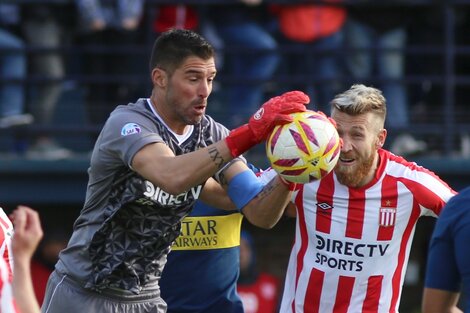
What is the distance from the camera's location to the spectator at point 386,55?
1081 cm

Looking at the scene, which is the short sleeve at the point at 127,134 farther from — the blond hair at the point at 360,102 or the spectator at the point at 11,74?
the spectator at the point at 11,74

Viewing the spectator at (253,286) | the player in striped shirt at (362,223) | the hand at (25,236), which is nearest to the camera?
the hand at (25,236)

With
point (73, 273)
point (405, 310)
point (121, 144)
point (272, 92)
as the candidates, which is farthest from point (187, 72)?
point (405, 310)

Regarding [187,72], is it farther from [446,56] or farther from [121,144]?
[446,56]

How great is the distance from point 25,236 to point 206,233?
301 centimetres

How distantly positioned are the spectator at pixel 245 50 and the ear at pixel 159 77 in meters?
5.03

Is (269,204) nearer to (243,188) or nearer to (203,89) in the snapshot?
(243,188)

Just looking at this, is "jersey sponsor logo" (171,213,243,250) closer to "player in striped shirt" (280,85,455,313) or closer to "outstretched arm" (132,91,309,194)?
"player in striped shirt" (280,85,455,313)

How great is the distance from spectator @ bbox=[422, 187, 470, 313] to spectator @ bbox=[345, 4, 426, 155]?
6042 millimetres

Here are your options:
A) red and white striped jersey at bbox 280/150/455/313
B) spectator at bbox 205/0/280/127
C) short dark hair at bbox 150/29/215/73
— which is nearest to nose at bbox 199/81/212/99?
short dark hair at bbox 150/29/215/73

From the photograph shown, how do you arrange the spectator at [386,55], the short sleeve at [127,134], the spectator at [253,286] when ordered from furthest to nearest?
the spectator at [253,286] < the spectator at [386,55] < the short sleeve at [127,134]

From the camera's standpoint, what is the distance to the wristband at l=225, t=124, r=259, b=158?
5215 mm

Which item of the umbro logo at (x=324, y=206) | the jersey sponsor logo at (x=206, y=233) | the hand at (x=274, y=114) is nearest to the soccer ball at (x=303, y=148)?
the hand at (x=274, y=114)

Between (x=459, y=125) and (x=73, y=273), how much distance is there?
19.7 ft
